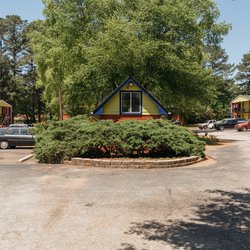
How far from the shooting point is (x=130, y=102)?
81.7ft

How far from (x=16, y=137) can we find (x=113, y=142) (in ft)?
37.2

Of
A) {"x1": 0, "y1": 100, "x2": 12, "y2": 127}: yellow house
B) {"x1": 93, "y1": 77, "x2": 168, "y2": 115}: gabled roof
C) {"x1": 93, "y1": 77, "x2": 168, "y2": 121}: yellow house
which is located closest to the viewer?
{"x1": 93, "y1": 77, "x2": 168, "y2": 115}: gabled roof

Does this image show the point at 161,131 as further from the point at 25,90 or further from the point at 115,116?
the point at 25,90

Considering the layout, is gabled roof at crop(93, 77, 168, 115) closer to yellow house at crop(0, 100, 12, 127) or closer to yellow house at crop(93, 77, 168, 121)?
yellow house at crop(93, 77, 168, 121)

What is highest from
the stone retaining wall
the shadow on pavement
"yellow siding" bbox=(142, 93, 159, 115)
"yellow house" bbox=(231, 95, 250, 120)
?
"yellow house" bbox=(231, 95, 250, 120)

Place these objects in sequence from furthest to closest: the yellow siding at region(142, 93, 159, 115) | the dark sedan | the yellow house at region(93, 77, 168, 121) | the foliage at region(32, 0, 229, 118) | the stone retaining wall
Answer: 1. the foliage at region(32, 0, 229, 118)
2. the dark sedan
3. the yellow siding at region(142, 93, 159, 115)
4. the yellow house at region(93, 77, 168, 121)
5. the stone retaining wall

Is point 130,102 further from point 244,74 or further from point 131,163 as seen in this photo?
point 244,74

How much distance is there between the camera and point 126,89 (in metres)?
24.7

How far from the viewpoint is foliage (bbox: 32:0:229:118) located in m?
27.1

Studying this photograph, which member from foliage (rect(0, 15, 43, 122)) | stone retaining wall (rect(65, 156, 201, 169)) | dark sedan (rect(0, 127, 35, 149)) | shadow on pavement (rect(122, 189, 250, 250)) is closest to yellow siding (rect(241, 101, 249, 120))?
foliage (rect(0, 15, 43, 122))

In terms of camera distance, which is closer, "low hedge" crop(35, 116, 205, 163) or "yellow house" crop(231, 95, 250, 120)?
"low hedge" crop(35, 116, 205, 163)

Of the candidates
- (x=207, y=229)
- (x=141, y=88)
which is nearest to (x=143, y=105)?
(x=141, y=88)

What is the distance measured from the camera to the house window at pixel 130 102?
81.4 ft

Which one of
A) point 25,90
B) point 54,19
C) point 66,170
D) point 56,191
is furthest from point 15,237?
point 25,90
